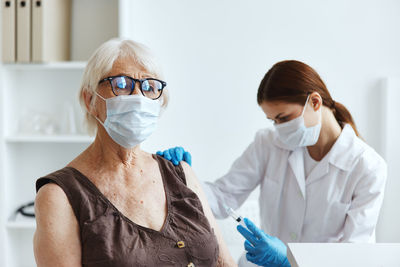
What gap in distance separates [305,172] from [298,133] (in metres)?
0.21

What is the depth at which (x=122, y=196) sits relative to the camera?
1.17m

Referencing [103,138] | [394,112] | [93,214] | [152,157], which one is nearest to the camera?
[93,214]

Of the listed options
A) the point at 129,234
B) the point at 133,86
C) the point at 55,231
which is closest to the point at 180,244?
the point at 129,234

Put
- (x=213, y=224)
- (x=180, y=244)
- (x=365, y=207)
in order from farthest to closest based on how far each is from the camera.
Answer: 1. (x=365, y=207)
2. (x=213, y=224)
3. (x=180, y=244)

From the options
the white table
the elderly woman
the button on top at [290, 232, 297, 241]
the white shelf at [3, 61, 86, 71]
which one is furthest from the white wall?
the white table

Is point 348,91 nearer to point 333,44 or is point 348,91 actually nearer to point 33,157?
point 333,44

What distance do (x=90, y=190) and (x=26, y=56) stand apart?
4.01 ft

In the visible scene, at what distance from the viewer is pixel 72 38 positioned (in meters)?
A: 2.31

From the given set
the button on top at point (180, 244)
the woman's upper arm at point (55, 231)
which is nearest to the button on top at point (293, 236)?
the button on top at point (180, 244)

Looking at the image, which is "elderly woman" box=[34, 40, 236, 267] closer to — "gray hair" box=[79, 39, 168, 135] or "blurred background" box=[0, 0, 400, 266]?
"gray hair" box=[79, 39, 168, 135]

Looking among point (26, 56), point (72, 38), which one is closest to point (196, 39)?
point (72, 38)

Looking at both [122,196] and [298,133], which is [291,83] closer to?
[298,133]

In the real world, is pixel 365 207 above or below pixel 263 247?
above

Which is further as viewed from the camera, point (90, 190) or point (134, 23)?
point (134, 23)
